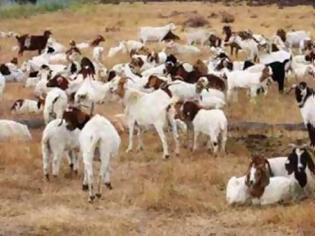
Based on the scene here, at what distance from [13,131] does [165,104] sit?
3.35m

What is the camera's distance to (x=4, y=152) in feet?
56.6

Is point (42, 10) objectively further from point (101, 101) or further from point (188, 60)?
point (101, 101)

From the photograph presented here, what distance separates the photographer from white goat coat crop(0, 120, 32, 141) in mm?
18828

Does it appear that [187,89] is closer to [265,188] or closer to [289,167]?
[289,167]

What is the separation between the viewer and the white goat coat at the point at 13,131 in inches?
741

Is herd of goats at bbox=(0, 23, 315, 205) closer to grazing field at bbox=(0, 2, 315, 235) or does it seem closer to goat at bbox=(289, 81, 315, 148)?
goat at bbox=(289, 81, 315, 148)

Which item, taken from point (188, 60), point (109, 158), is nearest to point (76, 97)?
point (109, 158)

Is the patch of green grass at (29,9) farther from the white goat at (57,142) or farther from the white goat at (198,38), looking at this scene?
→ the white goat at (57,142)

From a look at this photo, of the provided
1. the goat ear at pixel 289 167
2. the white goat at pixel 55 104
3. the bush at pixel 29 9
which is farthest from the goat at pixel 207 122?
the bush at pixel 29 9

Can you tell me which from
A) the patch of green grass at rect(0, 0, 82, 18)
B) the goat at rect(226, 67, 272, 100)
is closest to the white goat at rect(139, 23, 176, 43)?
the goat at rect(226, 67, 272, 100)

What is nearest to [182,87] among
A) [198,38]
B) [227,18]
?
[198,38]

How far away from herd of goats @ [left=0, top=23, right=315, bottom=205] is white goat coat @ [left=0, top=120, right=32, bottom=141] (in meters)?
0.02

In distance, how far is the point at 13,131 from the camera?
1891 cm

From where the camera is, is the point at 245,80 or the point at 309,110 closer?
the point at 309,110
